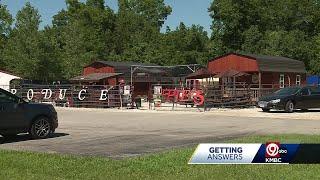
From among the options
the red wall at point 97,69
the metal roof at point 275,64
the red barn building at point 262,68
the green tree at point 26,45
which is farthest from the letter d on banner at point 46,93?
the green tree at point 26,45

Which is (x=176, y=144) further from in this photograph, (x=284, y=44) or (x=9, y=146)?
(x=284, y=44)

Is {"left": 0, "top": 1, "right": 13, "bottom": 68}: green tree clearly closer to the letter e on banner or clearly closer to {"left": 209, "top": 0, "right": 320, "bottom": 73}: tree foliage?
{"left": 209, "top": 0, "right": 320, "bottom": 73}: tree foliage

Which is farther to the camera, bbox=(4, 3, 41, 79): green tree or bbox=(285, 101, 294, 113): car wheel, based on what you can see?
bbox=(4, 3, 41, 79): green tree

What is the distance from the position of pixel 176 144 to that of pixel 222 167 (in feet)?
14.1

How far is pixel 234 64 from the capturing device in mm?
44438

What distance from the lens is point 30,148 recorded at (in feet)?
39.1

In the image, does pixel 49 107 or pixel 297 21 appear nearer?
pixel 49 107

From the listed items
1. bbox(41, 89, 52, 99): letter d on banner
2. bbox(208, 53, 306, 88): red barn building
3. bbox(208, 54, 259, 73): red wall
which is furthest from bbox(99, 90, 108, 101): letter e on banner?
bbox(208, 54, 259, 73): red wall

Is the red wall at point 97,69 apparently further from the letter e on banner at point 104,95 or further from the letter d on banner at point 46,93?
the letter e on banner at point 104,95

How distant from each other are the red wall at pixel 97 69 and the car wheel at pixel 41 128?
34072 millimetres

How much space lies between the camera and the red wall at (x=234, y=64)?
140 feet

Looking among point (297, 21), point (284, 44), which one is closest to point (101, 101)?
point (284, 44)

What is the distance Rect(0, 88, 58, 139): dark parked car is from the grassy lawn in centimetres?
367

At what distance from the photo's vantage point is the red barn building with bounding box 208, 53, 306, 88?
42312 millimetres
